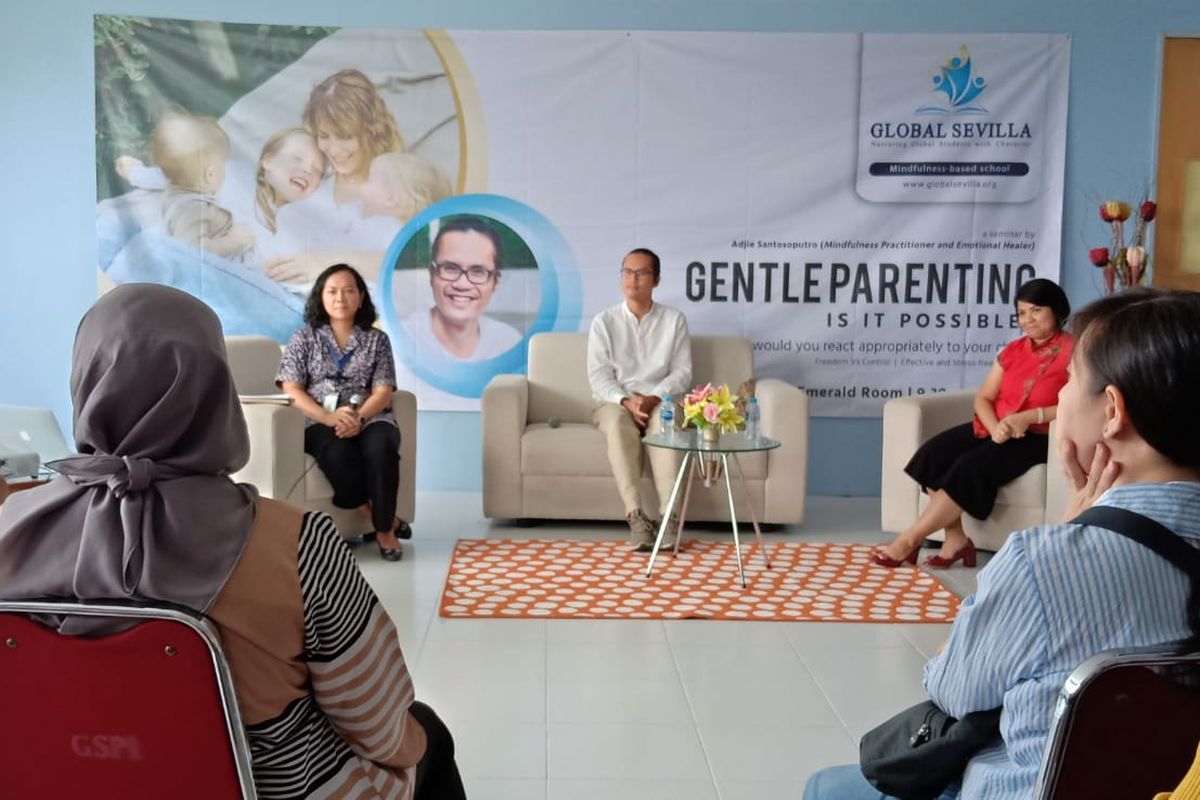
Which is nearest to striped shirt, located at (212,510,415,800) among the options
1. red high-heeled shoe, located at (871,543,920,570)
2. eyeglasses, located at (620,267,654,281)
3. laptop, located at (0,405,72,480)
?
laptop, located at (0,405,72,480)

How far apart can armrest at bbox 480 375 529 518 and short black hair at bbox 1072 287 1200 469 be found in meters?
3.89

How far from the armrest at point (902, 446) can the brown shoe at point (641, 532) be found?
0.98m

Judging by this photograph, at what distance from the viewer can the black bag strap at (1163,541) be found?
1193mm

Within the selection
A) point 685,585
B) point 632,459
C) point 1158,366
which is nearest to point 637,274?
point 632,459

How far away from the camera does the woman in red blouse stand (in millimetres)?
4574

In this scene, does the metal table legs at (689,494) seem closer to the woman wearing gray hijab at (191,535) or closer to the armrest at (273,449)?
the armrest at (273,449)

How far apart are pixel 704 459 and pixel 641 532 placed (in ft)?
1.33

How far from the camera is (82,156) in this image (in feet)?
19.2

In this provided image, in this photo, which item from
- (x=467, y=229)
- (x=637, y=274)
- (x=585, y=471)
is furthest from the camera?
(x=467, y=229)

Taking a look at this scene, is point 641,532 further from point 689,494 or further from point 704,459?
point 704,459

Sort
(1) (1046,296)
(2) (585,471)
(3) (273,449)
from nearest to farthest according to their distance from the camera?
1. (3) (273,449)
2. (1) (1046,296)
3. (2) (585,471)

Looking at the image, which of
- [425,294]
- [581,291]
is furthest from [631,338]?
[425,294]

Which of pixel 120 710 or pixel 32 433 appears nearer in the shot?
pixel 120 710

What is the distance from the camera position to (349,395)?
4.80 meters
